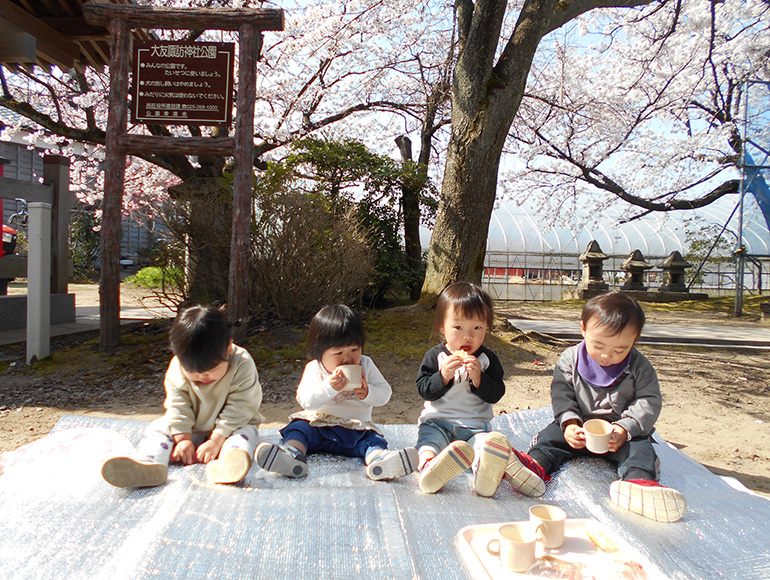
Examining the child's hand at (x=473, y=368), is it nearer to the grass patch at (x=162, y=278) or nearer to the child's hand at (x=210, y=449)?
the child's hand at (x=210, y=449)

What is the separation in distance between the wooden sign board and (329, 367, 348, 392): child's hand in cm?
391

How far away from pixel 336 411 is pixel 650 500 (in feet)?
4.52

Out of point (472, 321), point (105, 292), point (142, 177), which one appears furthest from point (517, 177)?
point (472, 321)

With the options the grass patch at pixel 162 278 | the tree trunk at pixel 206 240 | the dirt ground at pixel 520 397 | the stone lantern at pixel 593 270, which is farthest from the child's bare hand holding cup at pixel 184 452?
the stone lantern at pixel 593 270

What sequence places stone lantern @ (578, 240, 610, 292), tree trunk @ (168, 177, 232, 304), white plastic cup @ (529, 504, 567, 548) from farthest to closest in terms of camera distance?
stone lantern @ (578, 240, 610, 292) < tree trunk @ (168, 177, 232, 304) < white plastic cup @ (529, 504, 567, 548)

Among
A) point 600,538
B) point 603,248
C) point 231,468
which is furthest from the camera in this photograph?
point 603,248

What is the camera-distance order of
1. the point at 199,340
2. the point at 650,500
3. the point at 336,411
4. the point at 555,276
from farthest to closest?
the point at 555,276, the point at 336,411, the point at 199,340, the point at 650,500

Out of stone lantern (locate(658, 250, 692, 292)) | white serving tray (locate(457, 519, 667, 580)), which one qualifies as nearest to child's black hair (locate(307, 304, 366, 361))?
white serving tray (locate(457, 519, 667, 580))

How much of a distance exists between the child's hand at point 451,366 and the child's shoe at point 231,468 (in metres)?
0.92

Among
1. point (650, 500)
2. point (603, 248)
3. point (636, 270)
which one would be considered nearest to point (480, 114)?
point (650, 500)

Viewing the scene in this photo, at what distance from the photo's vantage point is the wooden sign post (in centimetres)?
522

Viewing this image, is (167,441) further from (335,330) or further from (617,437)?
(617,437)

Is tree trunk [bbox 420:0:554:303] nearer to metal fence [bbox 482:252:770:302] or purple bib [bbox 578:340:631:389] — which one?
purple bib [bbox 578:340:631:389]

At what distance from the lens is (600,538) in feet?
6.07
